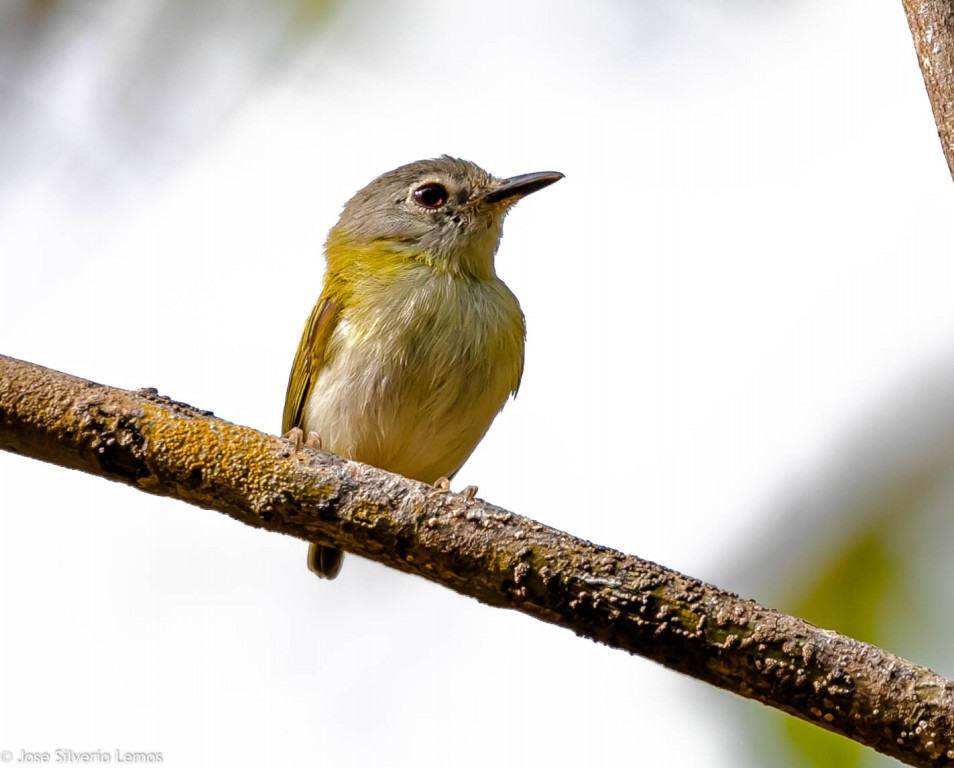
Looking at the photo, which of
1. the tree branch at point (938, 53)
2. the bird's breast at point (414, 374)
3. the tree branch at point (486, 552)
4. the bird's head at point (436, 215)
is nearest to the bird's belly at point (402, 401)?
the bird's breast at point (414, 374)

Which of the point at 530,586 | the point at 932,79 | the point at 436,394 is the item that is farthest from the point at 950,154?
the point at 436,394

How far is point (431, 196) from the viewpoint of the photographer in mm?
6246

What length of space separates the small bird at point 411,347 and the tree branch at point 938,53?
2660 mm

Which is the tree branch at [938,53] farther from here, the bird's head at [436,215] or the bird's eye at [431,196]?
the bird's eye at [431,196]

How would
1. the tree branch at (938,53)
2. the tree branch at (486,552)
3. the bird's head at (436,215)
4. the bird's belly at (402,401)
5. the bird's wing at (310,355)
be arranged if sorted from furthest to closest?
1. the bird's head at (436,215)
2. the bird's wing at (310,355)
3. the bird's belly at (402,401)
4. the tree branch at (938,53)
5. the tree branch at (486,552)

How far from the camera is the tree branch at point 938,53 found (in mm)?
3098

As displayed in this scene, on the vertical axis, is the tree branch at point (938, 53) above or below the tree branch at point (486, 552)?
above

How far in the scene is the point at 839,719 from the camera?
105 inches

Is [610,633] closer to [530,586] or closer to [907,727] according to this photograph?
[530,586]

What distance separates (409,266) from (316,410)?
2.85 ft

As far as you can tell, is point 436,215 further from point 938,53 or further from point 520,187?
point 938,53

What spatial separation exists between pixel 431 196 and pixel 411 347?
1297mm

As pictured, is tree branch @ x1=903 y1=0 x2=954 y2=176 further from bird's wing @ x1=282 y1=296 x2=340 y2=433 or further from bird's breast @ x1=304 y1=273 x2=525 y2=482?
bird's wing @ x1=282 y1=296 x2=340 y2=433

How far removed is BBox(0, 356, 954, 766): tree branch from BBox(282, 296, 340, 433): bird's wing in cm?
225
